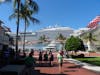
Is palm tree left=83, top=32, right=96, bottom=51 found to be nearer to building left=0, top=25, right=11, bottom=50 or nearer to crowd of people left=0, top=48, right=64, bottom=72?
building left=0, top=25, right=11, bottom=50

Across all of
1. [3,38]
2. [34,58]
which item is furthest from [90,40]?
[34,58]

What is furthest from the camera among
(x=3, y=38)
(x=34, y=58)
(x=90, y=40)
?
(x=90, y=40)

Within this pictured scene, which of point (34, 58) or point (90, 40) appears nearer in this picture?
point (34, 58)

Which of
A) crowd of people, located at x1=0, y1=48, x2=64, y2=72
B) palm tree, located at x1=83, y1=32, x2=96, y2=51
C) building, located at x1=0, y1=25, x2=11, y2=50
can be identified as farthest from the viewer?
palm tree, located at x1=83, y1=32, x2=96, y2=51

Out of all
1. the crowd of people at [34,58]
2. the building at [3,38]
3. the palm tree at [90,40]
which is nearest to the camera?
the crowd of people at [34,58]

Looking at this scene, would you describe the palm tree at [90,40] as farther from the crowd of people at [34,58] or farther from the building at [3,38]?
the crowd of people at [34,58]

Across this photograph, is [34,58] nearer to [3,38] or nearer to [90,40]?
[3,38]

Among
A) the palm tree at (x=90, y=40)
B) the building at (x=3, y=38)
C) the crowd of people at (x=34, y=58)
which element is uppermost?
the palm tree at (x=90, y=40)

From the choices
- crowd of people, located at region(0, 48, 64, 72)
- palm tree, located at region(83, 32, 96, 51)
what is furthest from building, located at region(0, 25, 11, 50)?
palm tree, located at region(83, 32, 96, 51)

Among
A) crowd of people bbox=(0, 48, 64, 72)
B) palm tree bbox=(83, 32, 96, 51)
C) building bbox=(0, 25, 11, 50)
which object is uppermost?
palm tree bbox=(83, 32, 96, 51)

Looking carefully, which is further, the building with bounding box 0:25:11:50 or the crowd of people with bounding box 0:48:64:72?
the building with bounding box 0:25:11:50

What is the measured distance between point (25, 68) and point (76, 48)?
3810 centimetres

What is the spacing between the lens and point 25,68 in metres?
18.1

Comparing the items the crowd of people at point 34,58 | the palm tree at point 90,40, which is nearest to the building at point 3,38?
the crowd of people at point 34,58
